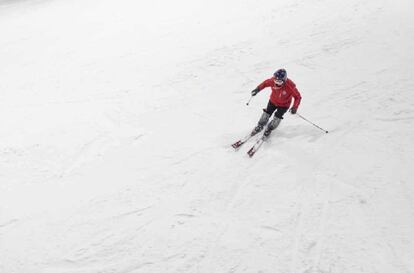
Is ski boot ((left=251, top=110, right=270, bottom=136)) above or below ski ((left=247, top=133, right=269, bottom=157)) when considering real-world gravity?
above

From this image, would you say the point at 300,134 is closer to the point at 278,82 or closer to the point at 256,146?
the point at 256,146

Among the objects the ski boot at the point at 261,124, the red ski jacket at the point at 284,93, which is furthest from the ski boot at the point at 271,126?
the red ski jacket at the point at 284,93

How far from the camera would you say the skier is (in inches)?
354

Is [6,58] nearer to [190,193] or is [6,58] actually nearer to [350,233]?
[190,193]

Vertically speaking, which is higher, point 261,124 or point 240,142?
point 261,124

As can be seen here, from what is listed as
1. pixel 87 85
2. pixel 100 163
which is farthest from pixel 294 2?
pixel 100 163

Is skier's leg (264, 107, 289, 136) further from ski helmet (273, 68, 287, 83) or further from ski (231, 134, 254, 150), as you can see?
ski helmet (273, 68, 287, 83)

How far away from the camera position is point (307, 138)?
10.1m

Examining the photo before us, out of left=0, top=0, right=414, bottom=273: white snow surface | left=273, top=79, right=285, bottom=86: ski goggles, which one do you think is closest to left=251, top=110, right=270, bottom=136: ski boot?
left=0, top=0, right=414, bottom=273: white snow surface

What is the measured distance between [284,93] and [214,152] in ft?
7.79

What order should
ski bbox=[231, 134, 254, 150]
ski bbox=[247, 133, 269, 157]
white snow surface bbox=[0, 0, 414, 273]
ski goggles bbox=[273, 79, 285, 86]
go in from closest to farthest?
1. white snow surface bbox=[0, 0, 414, 273]
2. ski goggles bbox=[273, 79, 285, 86]
3. ski bbox=[247, 133, 269, 157]
4. ski bbox=[231, 134, 254, 150]

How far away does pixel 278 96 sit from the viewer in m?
9.46

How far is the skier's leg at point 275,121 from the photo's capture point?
9696 millimetres

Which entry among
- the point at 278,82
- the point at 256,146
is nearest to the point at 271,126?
the point at 256,146
